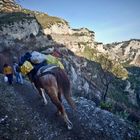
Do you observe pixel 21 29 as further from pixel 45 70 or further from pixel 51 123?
pixel 45 70

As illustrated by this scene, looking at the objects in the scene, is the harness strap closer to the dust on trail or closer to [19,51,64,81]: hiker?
[19,51,64,81]: hiker

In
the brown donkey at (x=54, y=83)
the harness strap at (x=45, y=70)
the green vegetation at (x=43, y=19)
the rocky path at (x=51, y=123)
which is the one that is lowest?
the rocky path at (x=51, y=123)

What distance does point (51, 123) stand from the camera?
42.2 feet

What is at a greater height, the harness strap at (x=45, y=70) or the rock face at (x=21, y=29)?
the harness strap at (x=45, y=70)

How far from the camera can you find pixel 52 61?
11.7m

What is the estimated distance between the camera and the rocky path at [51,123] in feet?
39.3

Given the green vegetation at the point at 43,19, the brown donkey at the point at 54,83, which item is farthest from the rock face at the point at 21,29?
the brown donkey at the point at 54,83

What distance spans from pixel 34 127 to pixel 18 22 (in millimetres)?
90353

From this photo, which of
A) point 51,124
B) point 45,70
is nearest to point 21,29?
point 51,124

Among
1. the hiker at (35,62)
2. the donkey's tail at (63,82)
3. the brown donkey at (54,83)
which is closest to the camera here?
the brown donkey at (54,83)

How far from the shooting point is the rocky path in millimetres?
11992

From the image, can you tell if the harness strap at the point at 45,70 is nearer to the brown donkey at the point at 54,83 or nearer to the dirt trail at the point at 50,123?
the brown donkey at the point at 54,83

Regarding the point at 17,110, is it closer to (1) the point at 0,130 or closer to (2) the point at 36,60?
(1) the point at 0,130

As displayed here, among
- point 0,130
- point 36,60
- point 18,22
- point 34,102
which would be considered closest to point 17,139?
point 0,130
